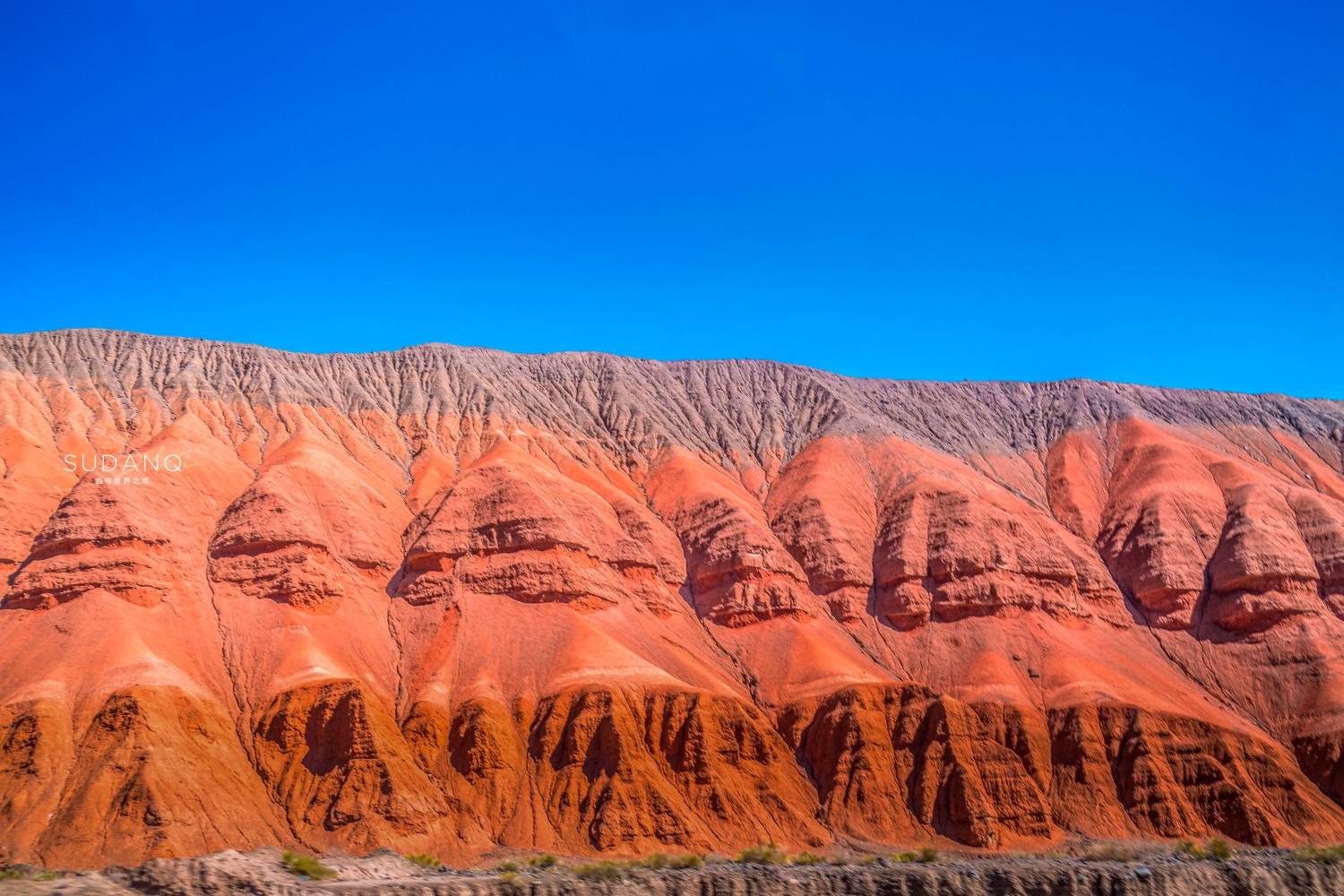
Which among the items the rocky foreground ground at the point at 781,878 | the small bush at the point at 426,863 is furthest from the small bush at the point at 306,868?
the small bush at the point at 426,863

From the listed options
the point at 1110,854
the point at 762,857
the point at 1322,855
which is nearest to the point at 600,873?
the point at 762,857

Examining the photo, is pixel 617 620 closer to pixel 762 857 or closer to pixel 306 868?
pixel 762 857

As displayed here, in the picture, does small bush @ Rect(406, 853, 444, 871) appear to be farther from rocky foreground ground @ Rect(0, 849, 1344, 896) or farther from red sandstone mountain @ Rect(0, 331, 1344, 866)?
red sandstone mountain @ Rect(0, 331, 1344, 866)

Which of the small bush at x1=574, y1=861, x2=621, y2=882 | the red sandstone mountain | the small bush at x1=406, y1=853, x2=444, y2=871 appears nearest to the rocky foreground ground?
the small bush at x1=574, y1=861, x2=621, y2=882

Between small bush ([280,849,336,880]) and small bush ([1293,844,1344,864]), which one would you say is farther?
small bush ([1293,844,1344,864])

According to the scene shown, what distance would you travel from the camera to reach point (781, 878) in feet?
123

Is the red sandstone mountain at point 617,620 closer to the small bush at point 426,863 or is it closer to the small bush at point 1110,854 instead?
the small bush at point 1110,854

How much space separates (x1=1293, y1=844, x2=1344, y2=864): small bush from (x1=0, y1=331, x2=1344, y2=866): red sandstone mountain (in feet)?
45.8

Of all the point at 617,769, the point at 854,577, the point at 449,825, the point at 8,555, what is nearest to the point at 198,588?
the point at 8,555

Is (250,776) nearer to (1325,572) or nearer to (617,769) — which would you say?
(617,769)

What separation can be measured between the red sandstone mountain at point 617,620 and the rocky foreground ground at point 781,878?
16.0 metres

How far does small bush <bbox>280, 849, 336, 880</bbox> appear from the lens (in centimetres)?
3425

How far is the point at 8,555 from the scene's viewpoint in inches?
2591

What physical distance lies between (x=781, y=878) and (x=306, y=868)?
13.7m
